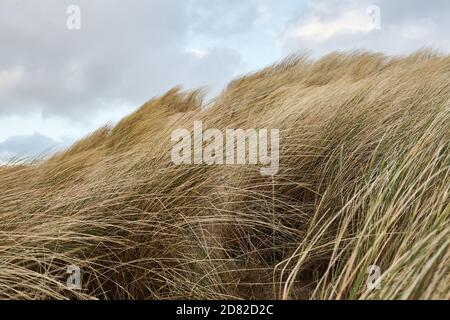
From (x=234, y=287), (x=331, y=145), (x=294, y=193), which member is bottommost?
(x=234, y=287)

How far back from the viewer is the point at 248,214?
220 cm

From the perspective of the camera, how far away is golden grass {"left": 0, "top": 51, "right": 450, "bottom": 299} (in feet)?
5.95

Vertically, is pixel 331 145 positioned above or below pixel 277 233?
above

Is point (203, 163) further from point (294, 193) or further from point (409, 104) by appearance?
point (409, 104)

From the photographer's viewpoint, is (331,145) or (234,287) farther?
(331,145)

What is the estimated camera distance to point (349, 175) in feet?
7.56

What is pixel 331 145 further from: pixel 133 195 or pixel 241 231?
pixel 133 195

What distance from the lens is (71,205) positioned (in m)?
2.37

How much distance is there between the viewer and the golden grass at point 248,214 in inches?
71.4
